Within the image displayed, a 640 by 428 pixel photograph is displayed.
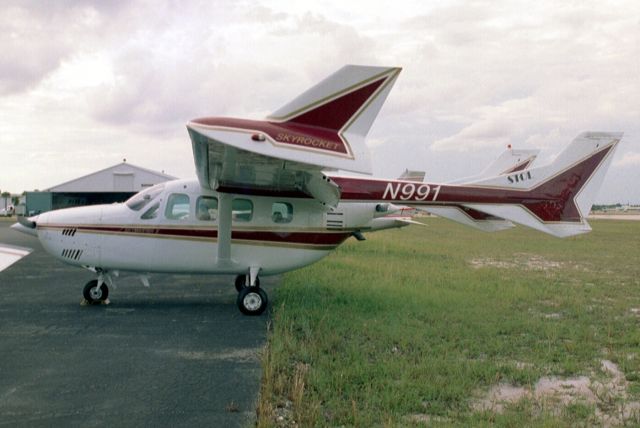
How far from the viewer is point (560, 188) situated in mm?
10945

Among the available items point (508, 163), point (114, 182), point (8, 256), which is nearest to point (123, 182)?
point (114, 182)

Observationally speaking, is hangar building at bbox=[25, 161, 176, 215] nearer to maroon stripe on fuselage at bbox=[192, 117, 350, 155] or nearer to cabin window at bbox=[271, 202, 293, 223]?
cabin window at bbox=[271, 202, 293, 223]

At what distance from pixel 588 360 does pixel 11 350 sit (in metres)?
7.54

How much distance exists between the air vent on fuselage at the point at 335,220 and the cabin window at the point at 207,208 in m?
2.16

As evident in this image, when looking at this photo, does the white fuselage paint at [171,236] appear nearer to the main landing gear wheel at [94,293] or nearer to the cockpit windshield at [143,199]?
the cockpit windshield at [143,199]

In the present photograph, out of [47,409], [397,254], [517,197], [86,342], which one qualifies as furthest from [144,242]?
[397,254]

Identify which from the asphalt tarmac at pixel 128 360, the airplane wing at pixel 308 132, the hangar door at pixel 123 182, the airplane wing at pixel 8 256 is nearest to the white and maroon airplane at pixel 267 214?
the airplane wing at pixel 308 132

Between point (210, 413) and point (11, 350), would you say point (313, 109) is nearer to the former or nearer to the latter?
point (210, 413)

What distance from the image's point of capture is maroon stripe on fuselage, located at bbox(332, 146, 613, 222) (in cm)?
1052

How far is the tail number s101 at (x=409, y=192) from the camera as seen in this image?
1045cm

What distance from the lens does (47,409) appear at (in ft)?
16.4

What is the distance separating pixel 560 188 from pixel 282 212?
560 cm

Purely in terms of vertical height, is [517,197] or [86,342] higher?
[517,197]

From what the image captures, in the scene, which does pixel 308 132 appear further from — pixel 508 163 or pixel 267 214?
pixel 508 163
